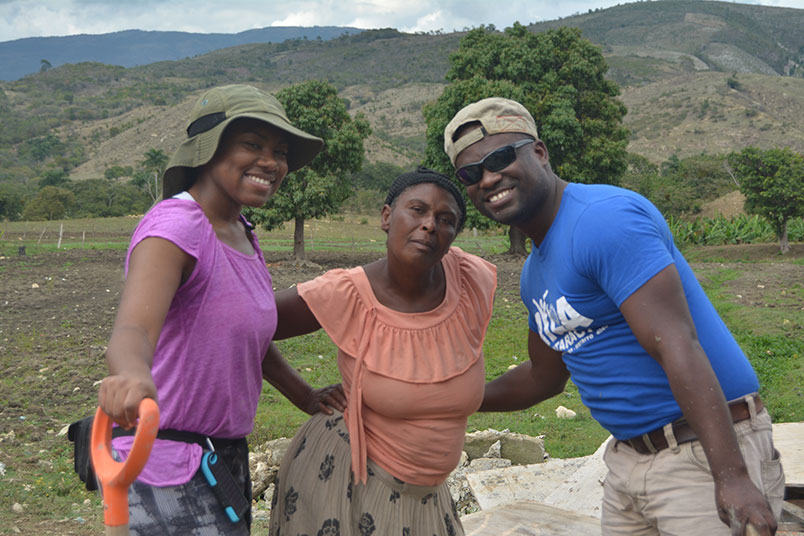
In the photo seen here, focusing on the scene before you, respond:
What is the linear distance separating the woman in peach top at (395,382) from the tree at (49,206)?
37216 millimetres

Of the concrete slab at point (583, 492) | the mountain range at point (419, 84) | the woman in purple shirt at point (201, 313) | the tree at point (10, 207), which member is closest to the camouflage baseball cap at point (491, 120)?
the woman in purple shirt at point (201, 313)

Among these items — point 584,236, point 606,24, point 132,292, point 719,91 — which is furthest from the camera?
point 606,24

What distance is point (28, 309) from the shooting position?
39.1ft

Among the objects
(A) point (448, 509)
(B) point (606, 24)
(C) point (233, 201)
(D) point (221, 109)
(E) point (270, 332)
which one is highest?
(B) point (606, 24)

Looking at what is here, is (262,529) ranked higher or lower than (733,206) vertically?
higher

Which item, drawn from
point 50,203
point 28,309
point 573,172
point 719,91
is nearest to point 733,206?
point 573,172

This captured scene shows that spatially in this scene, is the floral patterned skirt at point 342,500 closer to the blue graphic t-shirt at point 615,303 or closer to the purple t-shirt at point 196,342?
the purple t-shirt at point 196,342

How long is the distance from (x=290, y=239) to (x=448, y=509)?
26634 mm

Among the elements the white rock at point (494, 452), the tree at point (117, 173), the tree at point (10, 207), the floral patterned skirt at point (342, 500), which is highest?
the floral patterned skirt at point (342, 500)

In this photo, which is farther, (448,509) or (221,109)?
(448,509)

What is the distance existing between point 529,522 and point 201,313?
2.14 m

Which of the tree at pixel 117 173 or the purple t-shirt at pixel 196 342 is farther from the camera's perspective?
the tree at pixel 117 173

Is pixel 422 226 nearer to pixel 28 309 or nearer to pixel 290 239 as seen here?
pixel 28 309

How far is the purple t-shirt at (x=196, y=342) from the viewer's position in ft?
6.33
